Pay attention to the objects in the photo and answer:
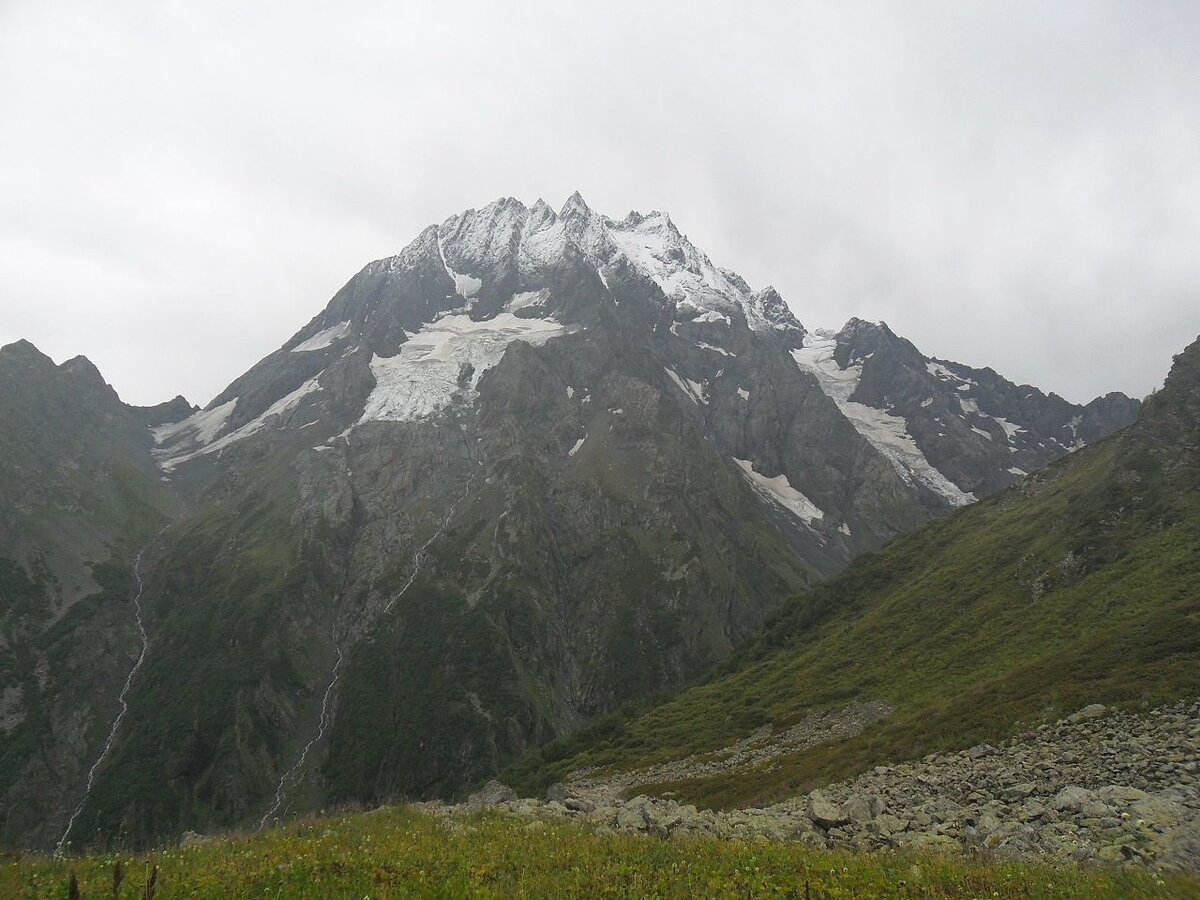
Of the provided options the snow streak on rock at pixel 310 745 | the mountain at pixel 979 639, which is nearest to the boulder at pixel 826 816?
the mountain at pixel 979 639

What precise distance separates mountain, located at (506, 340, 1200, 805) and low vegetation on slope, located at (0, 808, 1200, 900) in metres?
15.3

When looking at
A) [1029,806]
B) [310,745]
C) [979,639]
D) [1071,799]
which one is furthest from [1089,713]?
[310,745]

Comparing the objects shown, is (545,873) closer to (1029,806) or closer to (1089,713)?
(1029,806)

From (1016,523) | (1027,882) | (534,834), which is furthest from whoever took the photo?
(1016,523)

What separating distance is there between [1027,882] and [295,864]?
15474 mm

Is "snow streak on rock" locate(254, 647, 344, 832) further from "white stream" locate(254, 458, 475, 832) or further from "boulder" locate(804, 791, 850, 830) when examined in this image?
"boulder" locate(804, 791, 850, 830)

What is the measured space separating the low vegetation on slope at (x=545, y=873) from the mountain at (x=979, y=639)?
15.3 meters

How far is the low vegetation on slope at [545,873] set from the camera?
1316cm

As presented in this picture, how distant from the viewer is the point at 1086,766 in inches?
1007

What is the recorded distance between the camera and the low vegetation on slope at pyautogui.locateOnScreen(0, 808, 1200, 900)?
13156 millimetres

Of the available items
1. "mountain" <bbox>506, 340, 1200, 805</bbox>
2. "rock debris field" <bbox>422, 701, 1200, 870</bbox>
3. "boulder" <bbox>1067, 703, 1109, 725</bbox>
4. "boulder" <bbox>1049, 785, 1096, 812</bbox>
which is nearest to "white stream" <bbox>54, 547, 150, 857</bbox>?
"mountain" <bbox>506, 340, 1200, 805</bbox>

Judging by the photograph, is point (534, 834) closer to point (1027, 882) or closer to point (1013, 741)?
point (1027, 882)

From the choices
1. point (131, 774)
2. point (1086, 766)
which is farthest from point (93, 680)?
point (1086, 766)

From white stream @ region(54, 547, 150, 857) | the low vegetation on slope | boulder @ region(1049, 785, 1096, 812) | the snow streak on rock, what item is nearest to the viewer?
the low vegetation on slope
